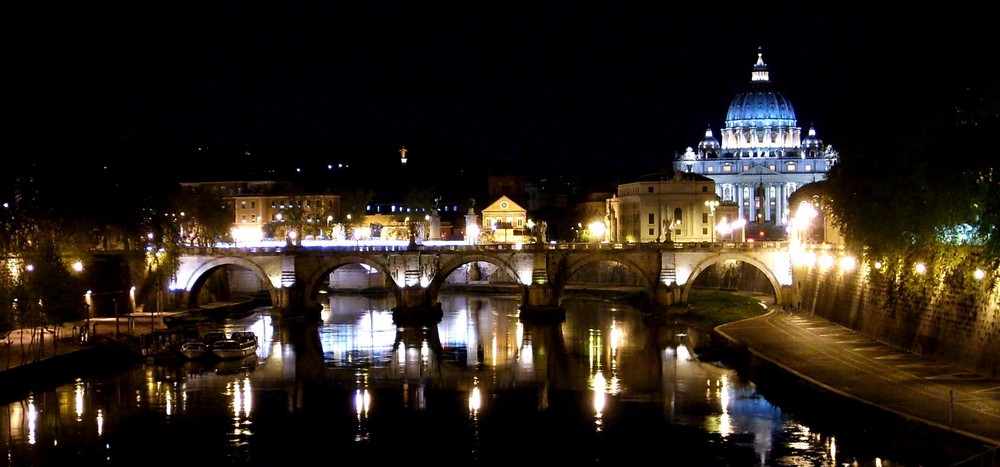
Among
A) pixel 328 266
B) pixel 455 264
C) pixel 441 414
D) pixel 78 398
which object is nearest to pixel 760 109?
pixel 455 264

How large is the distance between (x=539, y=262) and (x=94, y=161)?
1101 inches

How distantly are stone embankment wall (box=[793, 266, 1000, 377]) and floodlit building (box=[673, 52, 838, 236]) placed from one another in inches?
4407

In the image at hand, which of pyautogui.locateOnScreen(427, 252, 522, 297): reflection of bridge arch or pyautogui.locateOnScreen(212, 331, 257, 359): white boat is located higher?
pyautogui.locateOnScreen(427, 252, 522, 297): reflection of bridge arch

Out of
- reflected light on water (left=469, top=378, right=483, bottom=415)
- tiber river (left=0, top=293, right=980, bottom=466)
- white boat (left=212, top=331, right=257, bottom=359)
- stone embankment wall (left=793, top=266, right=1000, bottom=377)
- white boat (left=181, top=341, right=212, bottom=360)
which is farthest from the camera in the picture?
white boat (left=212, top=331, right=257, bottom=359)

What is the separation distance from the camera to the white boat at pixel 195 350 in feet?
184

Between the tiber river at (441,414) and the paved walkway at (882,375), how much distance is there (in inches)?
40.2

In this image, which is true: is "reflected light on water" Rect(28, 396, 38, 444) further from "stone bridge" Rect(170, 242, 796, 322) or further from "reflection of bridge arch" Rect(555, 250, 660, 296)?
"reflection of bridge arch" Rect(555, 250, 660, 296)

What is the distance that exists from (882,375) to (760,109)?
507ft

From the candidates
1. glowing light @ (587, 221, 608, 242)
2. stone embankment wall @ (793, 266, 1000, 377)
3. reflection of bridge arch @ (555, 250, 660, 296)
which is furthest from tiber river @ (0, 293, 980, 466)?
glowing light @ (587, 221, 608, 242)

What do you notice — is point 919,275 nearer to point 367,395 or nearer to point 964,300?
point 964,300

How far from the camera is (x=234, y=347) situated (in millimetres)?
56938

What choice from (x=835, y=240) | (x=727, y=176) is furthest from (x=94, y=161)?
(x=727, y=176)

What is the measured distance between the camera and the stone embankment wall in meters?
38.3

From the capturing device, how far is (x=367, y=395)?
4641 cm
